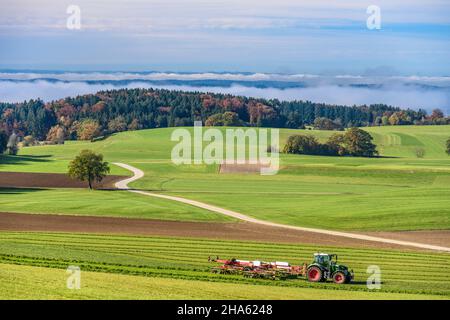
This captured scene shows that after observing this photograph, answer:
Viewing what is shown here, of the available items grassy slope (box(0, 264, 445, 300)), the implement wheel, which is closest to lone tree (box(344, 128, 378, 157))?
the implement wheel

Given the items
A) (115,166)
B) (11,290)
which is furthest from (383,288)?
(115,166)

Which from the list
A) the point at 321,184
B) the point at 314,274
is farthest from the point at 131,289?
the point at 321,184

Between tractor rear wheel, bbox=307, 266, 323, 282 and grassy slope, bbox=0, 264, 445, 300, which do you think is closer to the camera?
grassy slope, bbox=0, 264, 445, 300

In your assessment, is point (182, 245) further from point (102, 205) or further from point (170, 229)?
point (102, 205)

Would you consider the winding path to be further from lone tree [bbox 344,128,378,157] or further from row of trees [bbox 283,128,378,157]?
lone tree [bbox 344,128,378,157]

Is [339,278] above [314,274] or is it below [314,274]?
below

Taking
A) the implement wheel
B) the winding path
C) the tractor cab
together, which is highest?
the tractor cab

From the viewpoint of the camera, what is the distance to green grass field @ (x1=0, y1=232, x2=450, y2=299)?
36.2 meters

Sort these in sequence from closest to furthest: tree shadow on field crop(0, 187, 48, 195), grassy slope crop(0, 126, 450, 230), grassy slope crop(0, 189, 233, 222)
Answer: grassy slope crop(0, 126, 450, 230)
grassy slope crop(0, 189, 233, 222)
tree shadow on field crop(0, 187, 48, 195)

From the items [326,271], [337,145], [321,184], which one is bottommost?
[321,184]

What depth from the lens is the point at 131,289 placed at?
110ft

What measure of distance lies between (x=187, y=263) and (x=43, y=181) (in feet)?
196

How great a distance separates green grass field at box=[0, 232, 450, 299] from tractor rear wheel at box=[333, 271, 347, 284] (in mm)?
502

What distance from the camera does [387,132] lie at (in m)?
178
